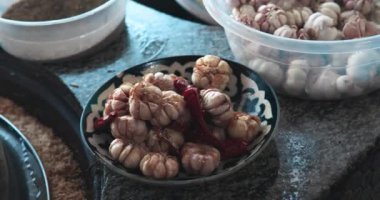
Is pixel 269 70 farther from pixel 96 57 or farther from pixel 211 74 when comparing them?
pixel 96 57

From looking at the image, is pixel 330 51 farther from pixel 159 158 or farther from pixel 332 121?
pixel 159 158

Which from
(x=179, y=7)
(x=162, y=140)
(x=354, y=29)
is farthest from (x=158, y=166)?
(x=179, y=7)

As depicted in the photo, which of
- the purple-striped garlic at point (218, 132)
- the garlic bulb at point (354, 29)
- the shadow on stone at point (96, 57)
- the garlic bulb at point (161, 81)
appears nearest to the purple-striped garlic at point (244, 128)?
the purple-striped garlic at point (218, 132)

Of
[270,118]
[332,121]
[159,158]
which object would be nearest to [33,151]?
[159,158]

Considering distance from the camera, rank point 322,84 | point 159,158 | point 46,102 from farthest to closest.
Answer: point 46,102 < point 322,84 < point 159,158

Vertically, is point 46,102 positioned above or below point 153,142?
below

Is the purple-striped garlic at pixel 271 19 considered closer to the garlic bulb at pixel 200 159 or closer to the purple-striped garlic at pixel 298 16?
the purple-striped garlic at pixel 298 16
